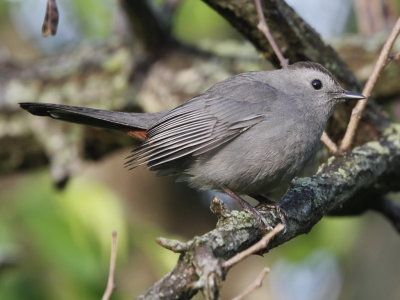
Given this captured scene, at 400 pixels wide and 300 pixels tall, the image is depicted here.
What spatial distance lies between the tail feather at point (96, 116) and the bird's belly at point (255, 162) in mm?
488

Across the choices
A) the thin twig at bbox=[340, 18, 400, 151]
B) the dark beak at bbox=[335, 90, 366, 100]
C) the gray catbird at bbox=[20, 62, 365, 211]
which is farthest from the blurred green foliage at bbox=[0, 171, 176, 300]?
the dark beak at bbox=[335, 90, 366, 100]

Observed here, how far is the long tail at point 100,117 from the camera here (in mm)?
4188

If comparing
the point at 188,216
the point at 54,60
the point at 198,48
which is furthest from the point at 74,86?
the point at 188,216

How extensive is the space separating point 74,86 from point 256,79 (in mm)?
2279

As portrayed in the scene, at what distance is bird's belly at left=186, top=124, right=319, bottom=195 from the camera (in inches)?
158

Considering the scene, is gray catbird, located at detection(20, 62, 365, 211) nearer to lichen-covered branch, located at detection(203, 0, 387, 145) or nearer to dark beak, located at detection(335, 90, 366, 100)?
dark beak, located at detection(335, 90, 366, 100)

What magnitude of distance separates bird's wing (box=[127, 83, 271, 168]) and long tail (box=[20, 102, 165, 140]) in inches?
4.0

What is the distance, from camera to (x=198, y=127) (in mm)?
4258

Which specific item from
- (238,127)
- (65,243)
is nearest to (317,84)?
(238,127)

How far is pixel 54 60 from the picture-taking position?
6676 mm

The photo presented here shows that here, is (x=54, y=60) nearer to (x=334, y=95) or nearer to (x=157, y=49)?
(x=157, y=49)

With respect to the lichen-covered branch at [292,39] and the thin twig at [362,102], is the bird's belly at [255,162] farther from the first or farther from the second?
the lichen-covered branch at [292,39]

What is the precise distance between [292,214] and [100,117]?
1.38 meters

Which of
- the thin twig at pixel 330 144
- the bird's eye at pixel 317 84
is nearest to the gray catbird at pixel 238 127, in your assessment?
the bird's eye at pixel 317 84
